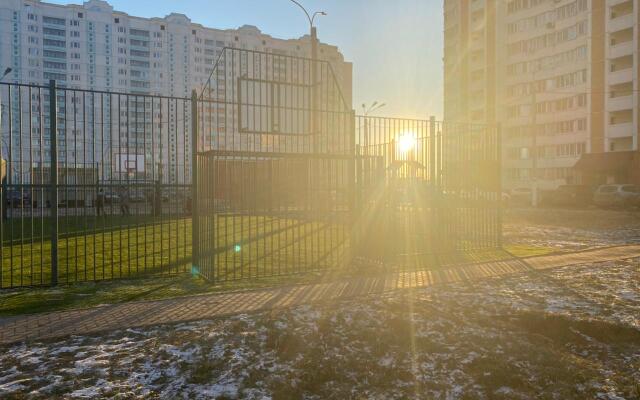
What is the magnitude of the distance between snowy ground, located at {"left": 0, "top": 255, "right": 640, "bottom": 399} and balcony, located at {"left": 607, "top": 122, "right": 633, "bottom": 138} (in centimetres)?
4665

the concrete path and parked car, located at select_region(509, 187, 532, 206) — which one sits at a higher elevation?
parked car, located at select_region(509, 187, 532, 206)

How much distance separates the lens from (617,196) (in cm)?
2927

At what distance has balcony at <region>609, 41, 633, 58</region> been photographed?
152 ft

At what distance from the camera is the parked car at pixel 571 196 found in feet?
110

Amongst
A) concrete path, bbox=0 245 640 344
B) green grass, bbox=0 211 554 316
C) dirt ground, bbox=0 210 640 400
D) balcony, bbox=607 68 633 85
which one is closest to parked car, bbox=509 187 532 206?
balcony, bbox=607 68 633 85

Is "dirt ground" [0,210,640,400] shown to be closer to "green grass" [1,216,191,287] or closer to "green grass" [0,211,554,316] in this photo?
"green grass" [0,211,554,316]

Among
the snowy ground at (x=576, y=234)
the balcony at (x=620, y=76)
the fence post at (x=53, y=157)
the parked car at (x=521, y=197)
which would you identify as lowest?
the snowy ground at (x=576, y=234)

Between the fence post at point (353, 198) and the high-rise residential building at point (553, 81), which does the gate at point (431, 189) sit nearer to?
the fence post at point (353, 198)

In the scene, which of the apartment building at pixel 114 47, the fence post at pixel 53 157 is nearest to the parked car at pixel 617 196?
the fence post at pixel 53 157

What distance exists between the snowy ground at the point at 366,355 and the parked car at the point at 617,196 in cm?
2594

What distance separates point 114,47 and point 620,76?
72760 mm

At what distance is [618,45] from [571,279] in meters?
48.5

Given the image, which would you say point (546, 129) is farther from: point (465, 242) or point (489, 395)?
point (489, 395)

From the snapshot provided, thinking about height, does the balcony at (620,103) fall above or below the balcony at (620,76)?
below
